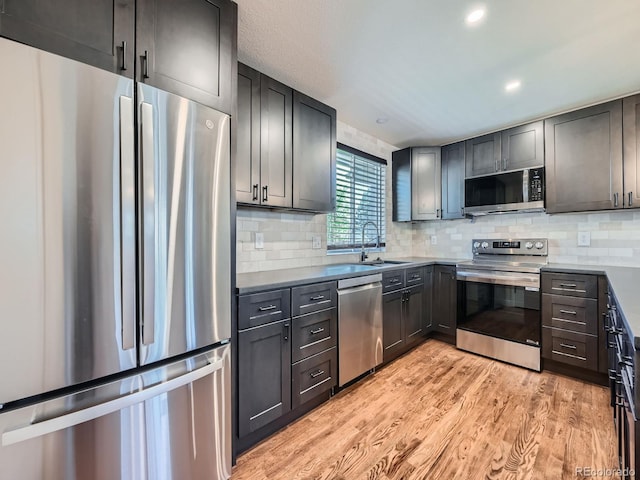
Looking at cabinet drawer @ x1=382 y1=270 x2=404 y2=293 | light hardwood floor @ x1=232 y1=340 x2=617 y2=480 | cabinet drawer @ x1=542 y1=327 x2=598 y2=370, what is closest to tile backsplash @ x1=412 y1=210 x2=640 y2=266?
cabinet drawer @ x1=542 y1=327 x2=598 y2=370

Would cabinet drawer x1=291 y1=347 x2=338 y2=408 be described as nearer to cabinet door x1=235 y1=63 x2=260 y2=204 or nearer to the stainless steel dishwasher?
the stainless steel dishwasher

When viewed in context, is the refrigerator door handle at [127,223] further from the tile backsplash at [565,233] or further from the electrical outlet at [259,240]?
the tile backsplash at [565,233]

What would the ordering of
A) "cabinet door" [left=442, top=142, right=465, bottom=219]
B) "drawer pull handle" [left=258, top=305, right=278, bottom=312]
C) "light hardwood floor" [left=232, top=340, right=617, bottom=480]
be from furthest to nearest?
1. "cabinet door" [left=442, top=142, right=465, bottom=219]
2. "drawer pull handle" [left=258, top=305, right=278, bottom=312]
3. "light hardwood floor" [left=232, top=340, right=617, bottom=480]

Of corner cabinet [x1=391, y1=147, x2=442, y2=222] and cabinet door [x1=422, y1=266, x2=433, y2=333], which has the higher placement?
corner cabinet [x1=391, y1=147, x2=442, y2=222]

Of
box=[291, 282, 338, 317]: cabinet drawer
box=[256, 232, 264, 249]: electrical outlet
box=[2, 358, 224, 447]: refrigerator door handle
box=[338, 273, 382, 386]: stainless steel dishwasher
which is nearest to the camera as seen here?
box=[2, 358, 224, 447]: refrigerator door handle

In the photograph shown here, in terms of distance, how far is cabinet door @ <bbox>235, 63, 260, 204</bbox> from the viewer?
191 cm

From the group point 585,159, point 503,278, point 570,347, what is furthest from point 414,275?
point 585,159

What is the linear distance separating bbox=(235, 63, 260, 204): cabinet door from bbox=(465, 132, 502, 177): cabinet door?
2.61 m

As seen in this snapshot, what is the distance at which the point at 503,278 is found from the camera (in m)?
2.84

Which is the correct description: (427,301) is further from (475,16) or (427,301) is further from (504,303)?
(475,16)

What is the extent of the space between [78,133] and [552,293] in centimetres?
345

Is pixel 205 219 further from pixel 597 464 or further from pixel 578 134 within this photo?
pixel 578 134

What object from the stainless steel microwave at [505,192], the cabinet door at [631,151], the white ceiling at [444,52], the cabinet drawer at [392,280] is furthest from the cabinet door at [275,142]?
the cabinet door at [631,151]

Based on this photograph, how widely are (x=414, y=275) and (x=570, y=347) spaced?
1423mm
